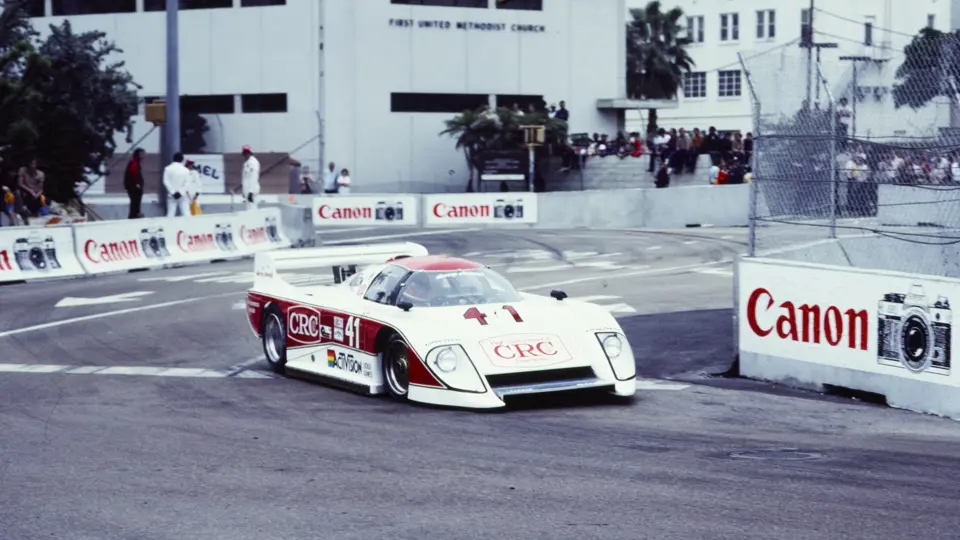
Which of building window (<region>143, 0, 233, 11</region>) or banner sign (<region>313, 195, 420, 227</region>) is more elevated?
building window (<region>143, 0, 233, 11</region>)

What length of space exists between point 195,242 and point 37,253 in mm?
4053

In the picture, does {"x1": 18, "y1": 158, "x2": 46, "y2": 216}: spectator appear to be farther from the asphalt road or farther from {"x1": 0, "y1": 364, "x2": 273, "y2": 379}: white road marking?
{"x1": 0, "y1": 364, "x2": 273, "y2": 379}: white road marking

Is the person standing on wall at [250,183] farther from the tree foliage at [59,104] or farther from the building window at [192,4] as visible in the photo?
the building window at [192,4]

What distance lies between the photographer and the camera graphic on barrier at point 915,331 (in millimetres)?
11461

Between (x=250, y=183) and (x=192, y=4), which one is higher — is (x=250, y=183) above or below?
below

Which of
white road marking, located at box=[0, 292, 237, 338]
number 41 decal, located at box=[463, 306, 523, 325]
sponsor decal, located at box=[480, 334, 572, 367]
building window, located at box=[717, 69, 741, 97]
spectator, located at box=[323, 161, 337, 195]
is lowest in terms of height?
white road marking, located at box=[0, 292, 237, 338]

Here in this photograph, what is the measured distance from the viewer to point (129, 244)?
2625 cm

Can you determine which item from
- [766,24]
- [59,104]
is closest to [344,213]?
[59,104]

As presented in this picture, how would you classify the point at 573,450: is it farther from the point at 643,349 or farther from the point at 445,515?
the point at 643,349

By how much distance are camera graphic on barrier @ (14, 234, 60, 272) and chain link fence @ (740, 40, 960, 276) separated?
14.2 meters

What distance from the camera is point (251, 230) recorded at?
29.8 meters

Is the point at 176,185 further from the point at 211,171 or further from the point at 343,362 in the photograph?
the point at 211,171

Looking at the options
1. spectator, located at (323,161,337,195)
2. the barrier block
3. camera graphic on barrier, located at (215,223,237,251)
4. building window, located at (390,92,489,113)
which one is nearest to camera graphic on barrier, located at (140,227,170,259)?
camera graphic on barrier, located at (215,223,237,251)

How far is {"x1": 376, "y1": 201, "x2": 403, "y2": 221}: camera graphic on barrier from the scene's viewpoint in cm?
3812
